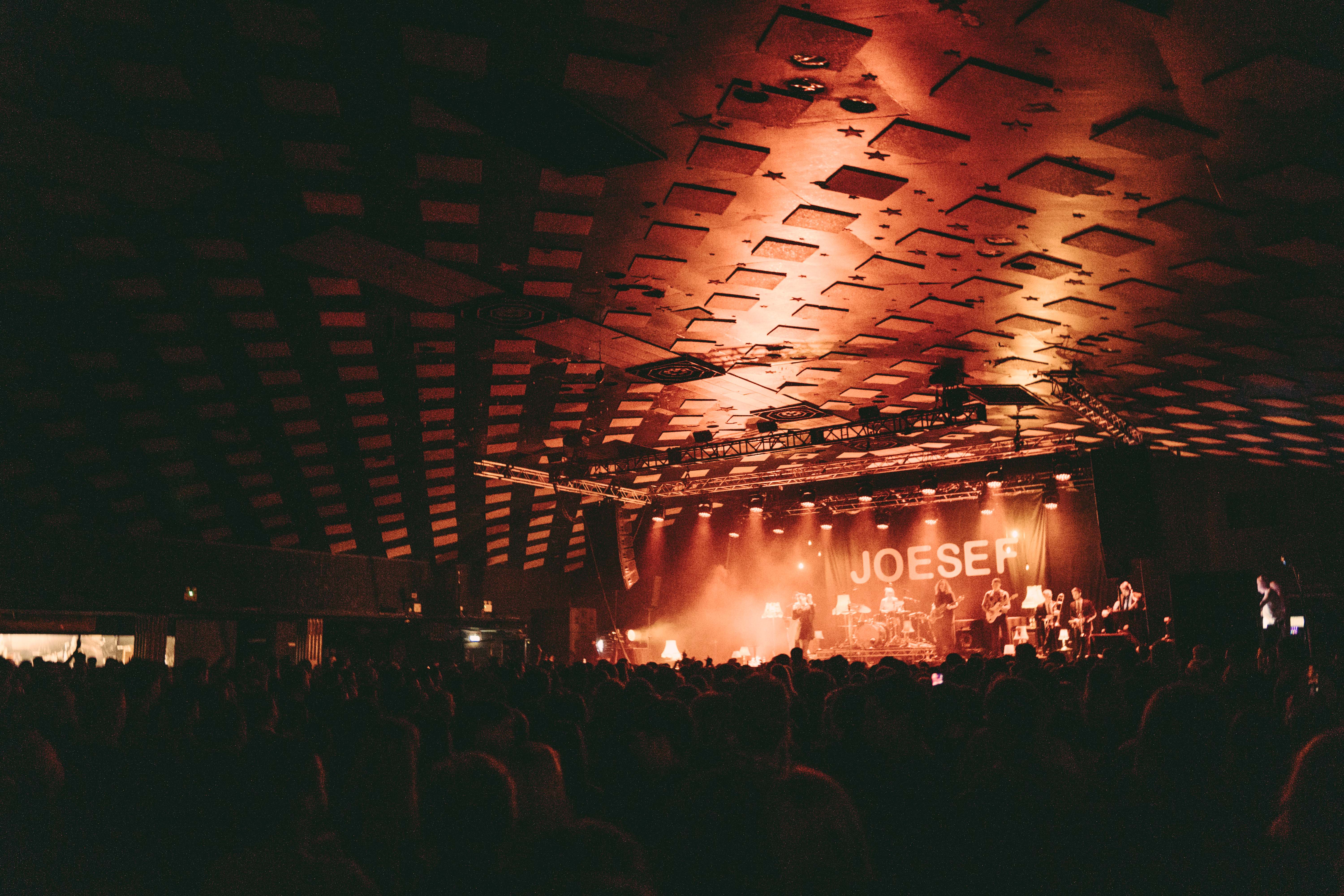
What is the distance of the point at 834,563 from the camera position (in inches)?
827

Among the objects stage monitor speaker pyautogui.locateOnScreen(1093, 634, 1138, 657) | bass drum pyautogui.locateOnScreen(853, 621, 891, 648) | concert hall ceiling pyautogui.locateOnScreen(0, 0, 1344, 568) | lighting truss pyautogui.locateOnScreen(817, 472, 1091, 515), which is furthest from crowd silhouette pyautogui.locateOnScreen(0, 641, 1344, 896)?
bass drum pyautogui.locateOnScreen(853, 621, 891, 648)

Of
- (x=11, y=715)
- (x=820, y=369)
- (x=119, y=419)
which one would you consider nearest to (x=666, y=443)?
(x=820, y=369)

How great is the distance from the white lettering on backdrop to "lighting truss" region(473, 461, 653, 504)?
631cm

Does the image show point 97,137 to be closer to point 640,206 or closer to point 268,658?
point 640,206

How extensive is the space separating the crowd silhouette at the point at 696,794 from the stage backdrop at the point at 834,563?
532 inches

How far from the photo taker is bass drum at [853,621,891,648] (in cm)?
1931

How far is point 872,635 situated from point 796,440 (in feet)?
26.5

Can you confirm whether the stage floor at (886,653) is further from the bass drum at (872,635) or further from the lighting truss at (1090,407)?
the lighting truss at (1090,407)

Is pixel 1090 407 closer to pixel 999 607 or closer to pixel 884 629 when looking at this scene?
pixel 999 607

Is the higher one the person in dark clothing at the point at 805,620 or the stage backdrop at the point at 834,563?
the stage backdrop at the point at 834,563

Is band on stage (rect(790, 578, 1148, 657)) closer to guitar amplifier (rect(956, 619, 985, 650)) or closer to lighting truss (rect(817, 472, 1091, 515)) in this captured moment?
guitar amplifier (rect(956, 619, 985, 650))

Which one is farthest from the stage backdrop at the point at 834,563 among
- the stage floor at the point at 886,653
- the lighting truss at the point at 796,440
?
the lighting truss at the point at 796,440

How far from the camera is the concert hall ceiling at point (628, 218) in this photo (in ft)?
15.1

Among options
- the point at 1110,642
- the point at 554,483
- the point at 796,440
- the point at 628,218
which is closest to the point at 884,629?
the point at 1110,642
